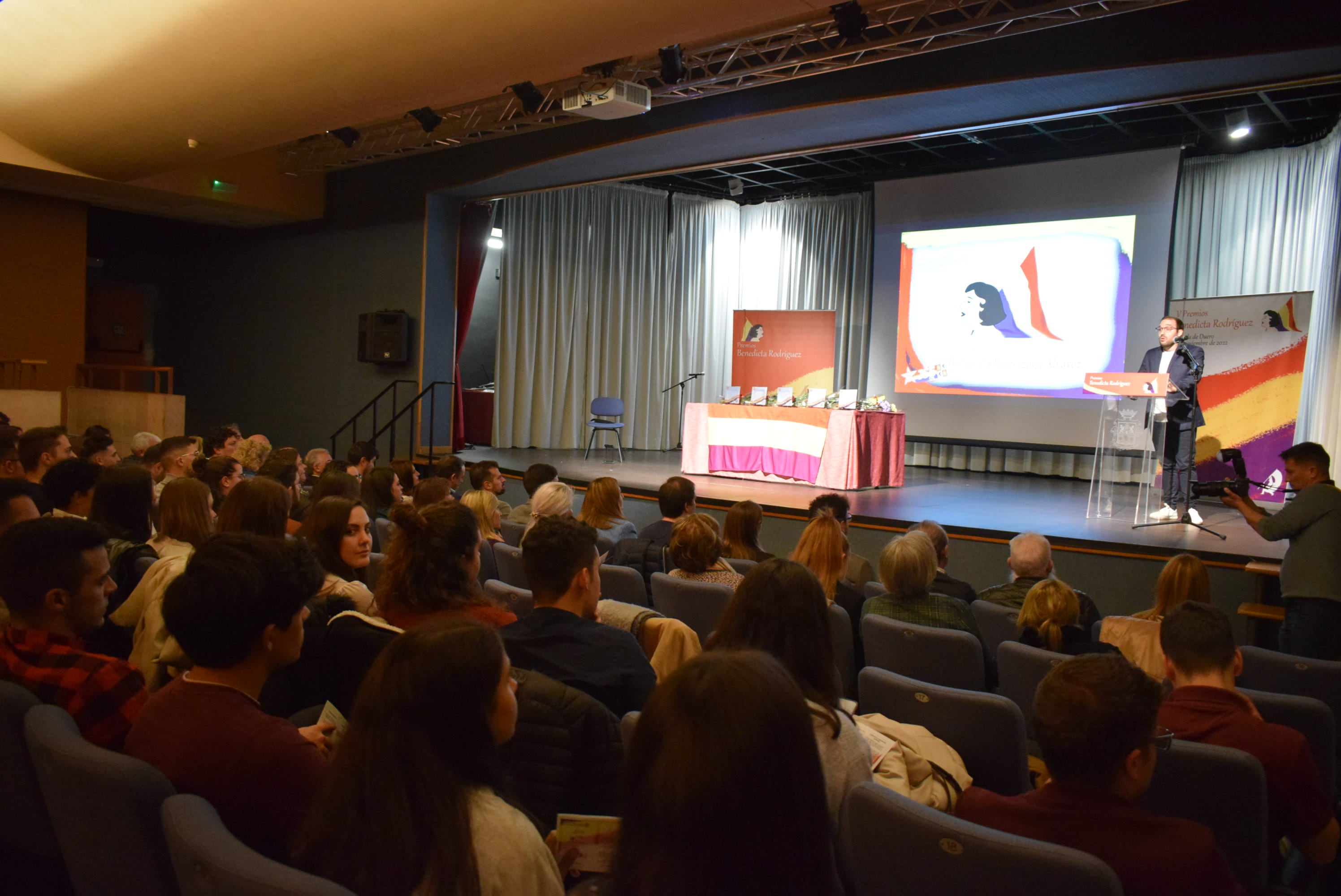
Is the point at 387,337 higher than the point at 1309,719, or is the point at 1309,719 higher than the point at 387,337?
the point at 387,337

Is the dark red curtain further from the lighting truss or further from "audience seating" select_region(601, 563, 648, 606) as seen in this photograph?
"audience seating" select_region(601, 563, 648, 606)

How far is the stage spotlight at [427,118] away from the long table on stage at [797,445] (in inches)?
138

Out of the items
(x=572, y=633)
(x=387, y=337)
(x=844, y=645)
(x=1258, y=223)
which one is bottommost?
(x=844, y=645)

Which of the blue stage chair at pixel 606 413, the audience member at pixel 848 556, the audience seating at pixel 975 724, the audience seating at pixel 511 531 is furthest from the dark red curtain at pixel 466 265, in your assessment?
the audience seating at pixel 975 724

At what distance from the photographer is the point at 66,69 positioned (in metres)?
6.46

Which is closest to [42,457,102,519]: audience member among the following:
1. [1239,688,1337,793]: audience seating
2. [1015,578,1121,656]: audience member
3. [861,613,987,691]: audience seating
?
[861,613,987,691]: audience seating

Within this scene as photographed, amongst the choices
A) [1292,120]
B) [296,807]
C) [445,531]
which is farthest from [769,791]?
[1292,120]

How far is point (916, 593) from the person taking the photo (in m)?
3.08

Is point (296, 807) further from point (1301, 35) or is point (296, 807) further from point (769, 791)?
point (1301, 35)

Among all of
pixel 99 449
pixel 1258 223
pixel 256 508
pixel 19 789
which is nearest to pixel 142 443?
pixel 99 449

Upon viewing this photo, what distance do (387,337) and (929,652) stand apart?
342 inches

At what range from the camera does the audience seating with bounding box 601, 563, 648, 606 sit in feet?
11.6

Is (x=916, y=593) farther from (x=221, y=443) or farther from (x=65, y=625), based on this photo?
(x=221, y=443)

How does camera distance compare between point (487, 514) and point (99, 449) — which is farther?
point (99, 449)
